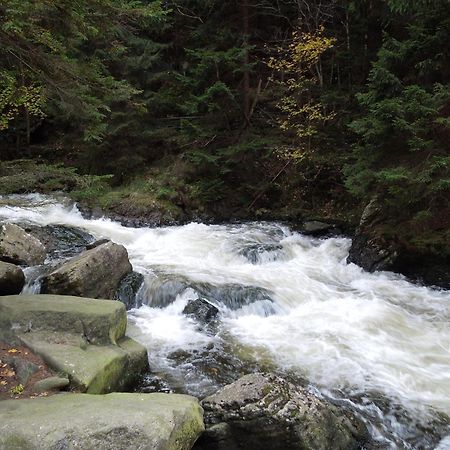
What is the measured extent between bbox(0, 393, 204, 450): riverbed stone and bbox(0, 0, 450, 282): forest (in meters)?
6.48

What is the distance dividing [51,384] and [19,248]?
5494 mm

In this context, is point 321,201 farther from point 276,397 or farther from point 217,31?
point 276,397

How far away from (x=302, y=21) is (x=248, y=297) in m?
12.6

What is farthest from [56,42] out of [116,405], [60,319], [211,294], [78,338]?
[116,405]

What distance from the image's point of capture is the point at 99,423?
366 centimetres

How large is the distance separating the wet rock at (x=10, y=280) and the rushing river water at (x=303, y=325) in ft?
2.19

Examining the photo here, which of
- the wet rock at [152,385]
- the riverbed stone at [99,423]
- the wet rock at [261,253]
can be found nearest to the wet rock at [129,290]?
the wet rock at [152,385]

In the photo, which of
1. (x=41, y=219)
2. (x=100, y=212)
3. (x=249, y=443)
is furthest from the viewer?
(x=100, y=212)

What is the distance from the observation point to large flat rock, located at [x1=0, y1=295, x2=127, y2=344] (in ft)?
18.6

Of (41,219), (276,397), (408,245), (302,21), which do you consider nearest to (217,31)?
(302,21)

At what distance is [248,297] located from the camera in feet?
28.6

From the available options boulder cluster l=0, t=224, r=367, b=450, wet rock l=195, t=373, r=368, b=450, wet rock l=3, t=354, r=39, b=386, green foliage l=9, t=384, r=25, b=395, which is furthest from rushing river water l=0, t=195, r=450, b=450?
green foliage l=9, t=384, r=25, b=395

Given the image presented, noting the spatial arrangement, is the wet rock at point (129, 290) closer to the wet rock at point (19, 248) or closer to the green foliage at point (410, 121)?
the wet rock at point (19, 248)

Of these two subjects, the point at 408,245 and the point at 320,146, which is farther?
the point at 320,146
